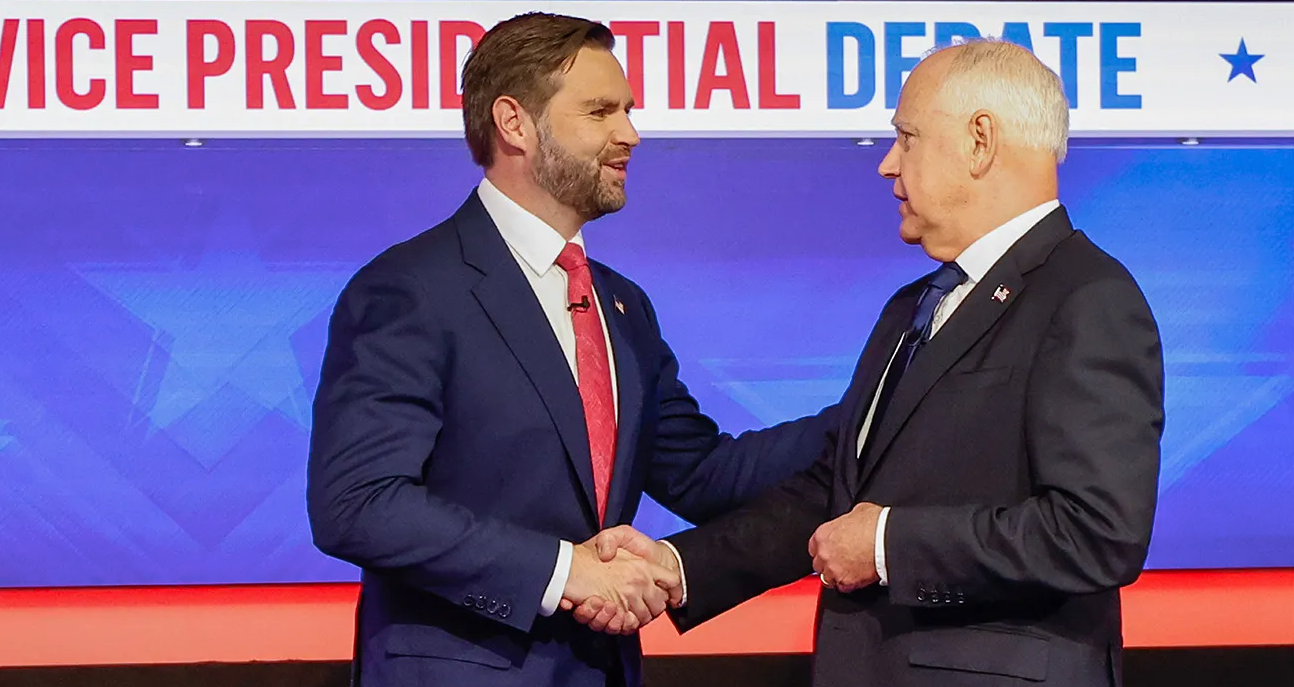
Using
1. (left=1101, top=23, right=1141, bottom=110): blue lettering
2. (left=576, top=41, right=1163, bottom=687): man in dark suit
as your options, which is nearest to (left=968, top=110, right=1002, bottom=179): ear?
(left=576, top=41, right=1163, bottom=687): man in dark suit

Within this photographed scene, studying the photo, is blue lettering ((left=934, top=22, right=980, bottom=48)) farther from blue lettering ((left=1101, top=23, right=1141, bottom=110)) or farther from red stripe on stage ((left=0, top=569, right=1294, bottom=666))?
red stripe on stage ((left=0, top=569, right=1294, bottom=666))

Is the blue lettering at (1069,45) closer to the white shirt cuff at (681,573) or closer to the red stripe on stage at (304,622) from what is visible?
the red stripe on stage at (304,622)

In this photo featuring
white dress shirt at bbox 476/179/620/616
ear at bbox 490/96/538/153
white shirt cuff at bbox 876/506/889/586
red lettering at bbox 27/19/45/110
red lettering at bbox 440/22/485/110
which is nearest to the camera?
white shirt cuff at bbox 876/506/889/586

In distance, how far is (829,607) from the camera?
2201mm

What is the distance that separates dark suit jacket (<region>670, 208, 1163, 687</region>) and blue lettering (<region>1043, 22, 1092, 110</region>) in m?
2.32

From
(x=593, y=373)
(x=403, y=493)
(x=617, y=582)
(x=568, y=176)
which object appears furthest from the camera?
(x=568, y=176)

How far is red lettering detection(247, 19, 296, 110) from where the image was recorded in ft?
13.9

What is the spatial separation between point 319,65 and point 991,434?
2.75m

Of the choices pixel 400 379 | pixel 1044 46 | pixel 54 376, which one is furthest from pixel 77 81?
pixel 1044 46

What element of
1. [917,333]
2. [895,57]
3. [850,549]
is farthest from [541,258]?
[895,57]

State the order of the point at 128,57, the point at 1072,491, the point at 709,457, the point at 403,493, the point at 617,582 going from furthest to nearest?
the point at 128,57
the point at 709,457
the point at 617,582
the point at 403,493
the point at 1072,491

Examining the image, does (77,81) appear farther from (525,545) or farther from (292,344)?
→ (525,545)

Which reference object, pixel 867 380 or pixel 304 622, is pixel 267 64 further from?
pixel 867 380

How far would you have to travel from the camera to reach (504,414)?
226 cm
